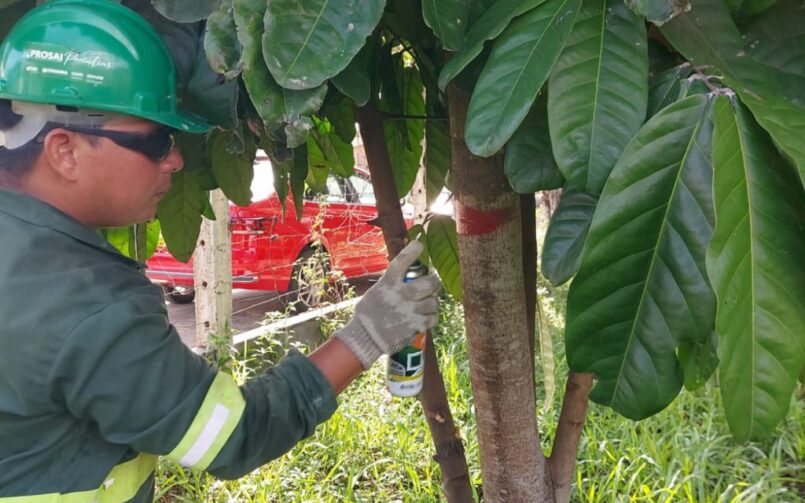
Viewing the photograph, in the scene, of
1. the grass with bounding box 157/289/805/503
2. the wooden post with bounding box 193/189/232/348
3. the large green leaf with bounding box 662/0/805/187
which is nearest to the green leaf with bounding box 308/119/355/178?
the large green leaf with bounding box 662/0/805/187

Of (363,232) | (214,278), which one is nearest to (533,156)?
(214,278)

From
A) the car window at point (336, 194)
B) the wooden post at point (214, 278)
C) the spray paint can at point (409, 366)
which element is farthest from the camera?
the car window at point (336, 194)

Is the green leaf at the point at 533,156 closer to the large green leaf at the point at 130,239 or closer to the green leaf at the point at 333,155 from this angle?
the green leaf at the point at 333,155

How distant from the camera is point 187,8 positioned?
0.70 metres

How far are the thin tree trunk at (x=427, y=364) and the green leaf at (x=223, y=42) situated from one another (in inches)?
16.3

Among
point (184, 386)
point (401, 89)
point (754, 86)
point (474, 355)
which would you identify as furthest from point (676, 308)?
point (401, 89)

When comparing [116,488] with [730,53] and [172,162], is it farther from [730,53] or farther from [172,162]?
[730,53]

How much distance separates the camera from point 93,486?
92cm

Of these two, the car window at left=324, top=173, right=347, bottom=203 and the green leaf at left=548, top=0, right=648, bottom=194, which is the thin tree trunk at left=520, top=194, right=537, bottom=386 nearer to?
the green leaf at left=548, top=0, right=648, bottom=194

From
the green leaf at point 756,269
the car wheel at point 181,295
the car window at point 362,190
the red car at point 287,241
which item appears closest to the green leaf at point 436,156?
the green leaf at point 756,269

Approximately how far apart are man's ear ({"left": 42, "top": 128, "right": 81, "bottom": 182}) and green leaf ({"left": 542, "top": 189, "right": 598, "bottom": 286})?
0.63 metres

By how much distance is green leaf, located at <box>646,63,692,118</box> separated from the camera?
618mm

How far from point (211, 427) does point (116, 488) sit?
227mm

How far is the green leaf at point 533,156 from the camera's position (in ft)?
2.32
